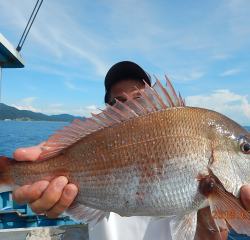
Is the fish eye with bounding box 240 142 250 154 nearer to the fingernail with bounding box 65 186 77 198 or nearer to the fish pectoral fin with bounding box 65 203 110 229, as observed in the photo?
the fish pectoral fin with bounding box 65 203 110 229

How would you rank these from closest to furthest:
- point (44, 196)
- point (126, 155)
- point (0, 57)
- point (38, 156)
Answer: point (126, 155) → point (44, 196) → point (38, 156) → point (0, 57)

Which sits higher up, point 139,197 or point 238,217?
point 139,197

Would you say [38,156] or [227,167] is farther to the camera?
[38,156]

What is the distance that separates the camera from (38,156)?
1959 mm

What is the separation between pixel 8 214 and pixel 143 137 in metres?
6.00

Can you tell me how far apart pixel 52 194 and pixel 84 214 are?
38 cm

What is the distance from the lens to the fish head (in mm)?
1647

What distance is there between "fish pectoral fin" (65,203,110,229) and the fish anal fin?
3.25 ft

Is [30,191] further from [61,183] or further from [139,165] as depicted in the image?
[139,165]

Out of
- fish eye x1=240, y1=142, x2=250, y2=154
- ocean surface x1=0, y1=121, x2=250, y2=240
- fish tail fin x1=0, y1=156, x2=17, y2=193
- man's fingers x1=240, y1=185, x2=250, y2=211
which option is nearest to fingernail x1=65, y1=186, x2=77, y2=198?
fish tail fin x1=0, y1=156, x2=17, y2=193

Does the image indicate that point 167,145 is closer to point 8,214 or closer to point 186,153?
point 186,153

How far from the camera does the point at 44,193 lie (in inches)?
71.2

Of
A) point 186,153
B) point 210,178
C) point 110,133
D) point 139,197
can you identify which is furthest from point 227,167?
point 110,133
